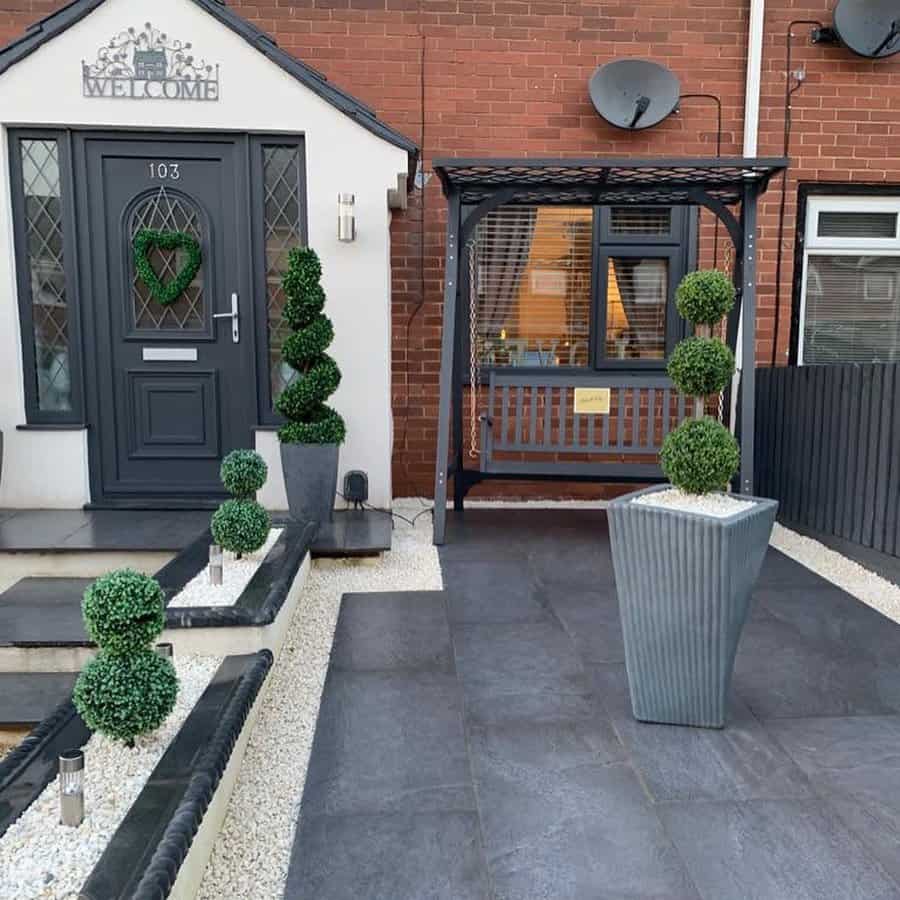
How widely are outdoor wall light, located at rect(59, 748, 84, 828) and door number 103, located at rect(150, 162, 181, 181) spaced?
392 centimetres

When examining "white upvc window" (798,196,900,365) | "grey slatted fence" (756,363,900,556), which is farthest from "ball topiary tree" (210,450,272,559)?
"white upvc window" (798,196,900,365)

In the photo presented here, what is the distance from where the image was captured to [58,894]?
138 cm

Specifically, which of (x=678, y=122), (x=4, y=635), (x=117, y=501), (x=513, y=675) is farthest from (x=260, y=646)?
(x=678, y=122)

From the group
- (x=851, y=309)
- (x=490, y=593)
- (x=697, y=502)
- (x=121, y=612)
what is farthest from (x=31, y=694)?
(x=851, y=309)

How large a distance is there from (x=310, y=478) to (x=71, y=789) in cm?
268

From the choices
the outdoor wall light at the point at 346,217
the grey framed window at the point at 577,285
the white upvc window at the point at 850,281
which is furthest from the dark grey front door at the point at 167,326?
the white upvc window at the point at 850,281

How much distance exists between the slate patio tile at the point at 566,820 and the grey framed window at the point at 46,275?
3.69 metres

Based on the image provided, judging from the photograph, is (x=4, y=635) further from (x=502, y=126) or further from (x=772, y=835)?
(x=502, y=126)

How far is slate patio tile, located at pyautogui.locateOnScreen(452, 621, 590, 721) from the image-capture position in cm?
249

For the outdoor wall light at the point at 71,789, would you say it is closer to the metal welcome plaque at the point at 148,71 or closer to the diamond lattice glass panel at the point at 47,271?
the diamond lattice glass panel at the point at 47,271

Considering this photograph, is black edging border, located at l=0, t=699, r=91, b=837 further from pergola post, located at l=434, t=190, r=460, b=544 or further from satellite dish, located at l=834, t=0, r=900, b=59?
satellite dish, located at l=834, t=0, r=900, b=59

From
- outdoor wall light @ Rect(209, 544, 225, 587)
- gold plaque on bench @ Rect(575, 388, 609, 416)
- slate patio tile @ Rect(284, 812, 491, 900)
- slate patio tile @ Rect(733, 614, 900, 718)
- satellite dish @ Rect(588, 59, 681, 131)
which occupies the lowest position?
slate patio tile @ Rect(284, 812, 491, 900)

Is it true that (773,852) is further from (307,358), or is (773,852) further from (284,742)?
(307,358)

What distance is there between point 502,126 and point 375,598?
3675 millimetres
